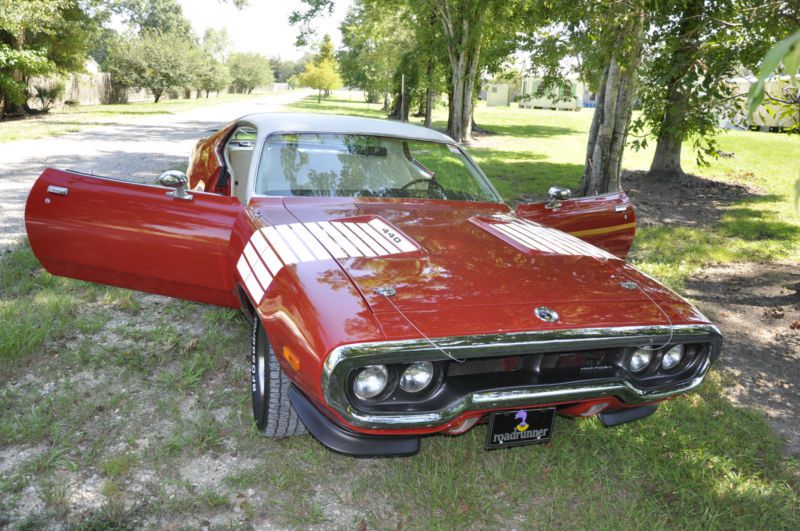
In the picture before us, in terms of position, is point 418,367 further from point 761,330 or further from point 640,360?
point 761,330

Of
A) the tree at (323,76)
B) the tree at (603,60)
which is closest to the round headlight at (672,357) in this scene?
the tree at (603,60)

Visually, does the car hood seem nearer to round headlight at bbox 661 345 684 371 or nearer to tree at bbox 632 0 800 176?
round headlight at bbox 661 345 684 371

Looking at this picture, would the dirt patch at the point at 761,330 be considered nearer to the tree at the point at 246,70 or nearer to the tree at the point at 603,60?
the tree at the point at 603,60

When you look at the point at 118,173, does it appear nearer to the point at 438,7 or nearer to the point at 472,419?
the point at 472,419

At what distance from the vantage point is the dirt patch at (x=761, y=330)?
3.73m

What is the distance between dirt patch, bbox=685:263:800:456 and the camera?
12.2 feet

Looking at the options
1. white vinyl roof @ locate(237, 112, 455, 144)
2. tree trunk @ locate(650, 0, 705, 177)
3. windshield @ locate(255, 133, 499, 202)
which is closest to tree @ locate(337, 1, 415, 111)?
tree trunk @ locate(650, 0, 705, 177)

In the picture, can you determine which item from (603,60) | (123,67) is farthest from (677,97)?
(123,67)

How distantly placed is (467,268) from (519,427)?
0.71 m

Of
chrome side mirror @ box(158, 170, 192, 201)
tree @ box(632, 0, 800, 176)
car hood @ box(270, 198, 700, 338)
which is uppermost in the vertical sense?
tree @ box(632, 0, 800, 176)

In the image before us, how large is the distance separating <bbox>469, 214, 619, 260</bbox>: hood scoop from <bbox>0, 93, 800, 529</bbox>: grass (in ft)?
3.12

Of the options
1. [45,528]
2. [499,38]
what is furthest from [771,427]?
[499,38]

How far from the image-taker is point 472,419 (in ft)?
7.77

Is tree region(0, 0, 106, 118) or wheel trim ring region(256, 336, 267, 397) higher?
tree region(0, 0, 106, 118)
